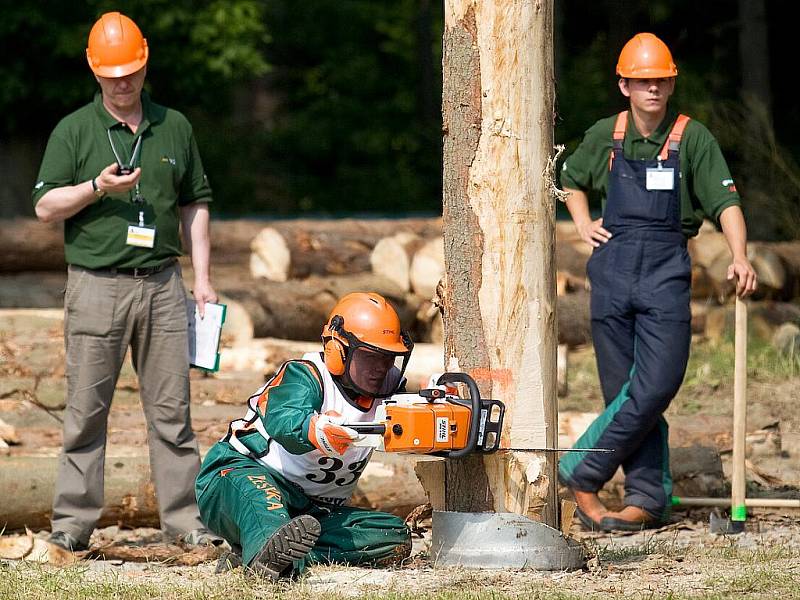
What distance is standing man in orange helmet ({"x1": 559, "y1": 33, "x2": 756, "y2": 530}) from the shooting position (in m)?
6.60

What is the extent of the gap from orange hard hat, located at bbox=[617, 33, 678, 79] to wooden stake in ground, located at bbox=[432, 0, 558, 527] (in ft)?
4.79

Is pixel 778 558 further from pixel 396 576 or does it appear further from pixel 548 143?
pixel 548 143

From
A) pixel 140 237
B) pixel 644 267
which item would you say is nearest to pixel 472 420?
pixel 644 267

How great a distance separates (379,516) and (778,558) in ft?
5.68

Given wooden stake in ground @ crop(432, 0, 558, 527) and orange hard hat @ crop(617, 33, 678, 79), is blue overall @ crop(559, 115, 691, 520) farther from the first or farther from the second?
wooden stake in ground @ crop(432, 0, 558, 527)

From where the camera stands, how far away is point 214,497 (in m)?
Answer: 5.51

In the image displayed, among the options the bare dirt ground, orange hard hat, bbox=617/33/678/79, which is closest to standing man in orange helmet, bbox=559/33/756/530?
orange hard hat, bbox=617/33/678/79

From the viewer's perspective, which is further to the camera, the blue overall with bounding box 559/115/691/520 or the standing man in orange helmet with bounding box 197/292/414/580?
the blue overall with bounding box 559/115/691/520

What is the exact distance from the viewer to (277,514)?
204 inches

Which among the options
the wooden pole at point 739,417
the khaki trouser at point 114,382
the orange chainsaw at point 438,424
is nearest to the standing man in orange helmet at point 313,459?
the orange chainsaw at point 438,424

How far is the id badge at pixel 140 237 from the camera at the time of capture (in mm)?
6309

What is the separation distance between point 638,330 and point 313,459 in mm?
2070

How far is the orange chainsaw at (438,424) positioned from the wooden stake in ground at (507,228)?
18cm

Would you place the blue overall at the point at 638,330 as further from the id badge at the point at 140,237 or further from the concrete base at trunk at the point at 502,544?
the id badge at the point at 140,237
